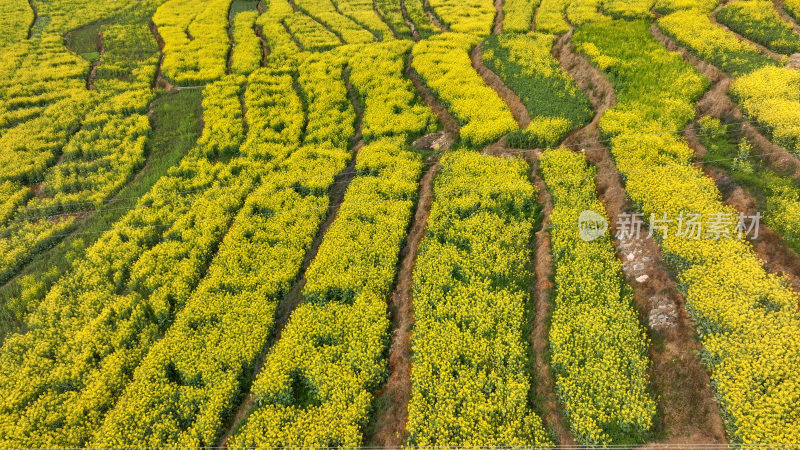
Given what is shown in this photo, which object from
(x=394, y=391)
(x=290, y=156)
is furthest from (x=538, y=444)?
(x=290, y=156)

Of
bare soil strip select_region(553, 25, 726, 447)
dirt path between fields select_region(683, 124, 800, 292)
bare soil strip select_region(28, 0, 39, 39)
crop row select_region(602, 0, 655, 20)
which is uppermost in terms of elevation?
bare soil strip select_region(28, 0, 39, 39)

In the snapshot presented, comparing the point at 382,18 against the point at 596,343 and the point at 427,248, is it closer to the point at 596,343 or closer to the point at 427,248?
the point at 427,248

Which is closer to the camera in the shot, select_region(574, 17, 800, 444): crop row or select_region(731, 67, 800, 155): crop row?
select_region(574, 17, 800, 444): crop row

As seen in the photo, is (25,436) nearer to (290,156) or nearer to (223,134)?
(290,156)

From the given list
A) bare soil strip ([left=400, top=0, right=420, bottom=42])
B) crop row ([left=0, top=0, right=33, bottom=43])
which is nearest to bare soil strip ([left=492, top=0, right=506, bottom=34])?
bare soil strip ([left=400, top=0, right=420, bottom=42])

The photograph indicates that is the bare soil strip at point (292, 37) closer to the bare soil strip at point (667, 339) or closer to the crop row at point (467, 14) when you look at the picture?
the crop row at point (467, 14)

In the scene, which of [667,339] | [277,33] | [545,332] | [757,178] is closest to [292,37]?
[277,33]

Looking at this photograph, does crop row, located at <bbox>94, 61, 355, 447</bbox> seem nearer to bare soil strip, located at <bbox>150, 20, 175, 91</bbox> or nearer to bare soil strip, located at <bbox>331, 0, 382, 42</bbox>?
bare soil strip, located at <bbox>150, 20, 175, 91</bbox>
